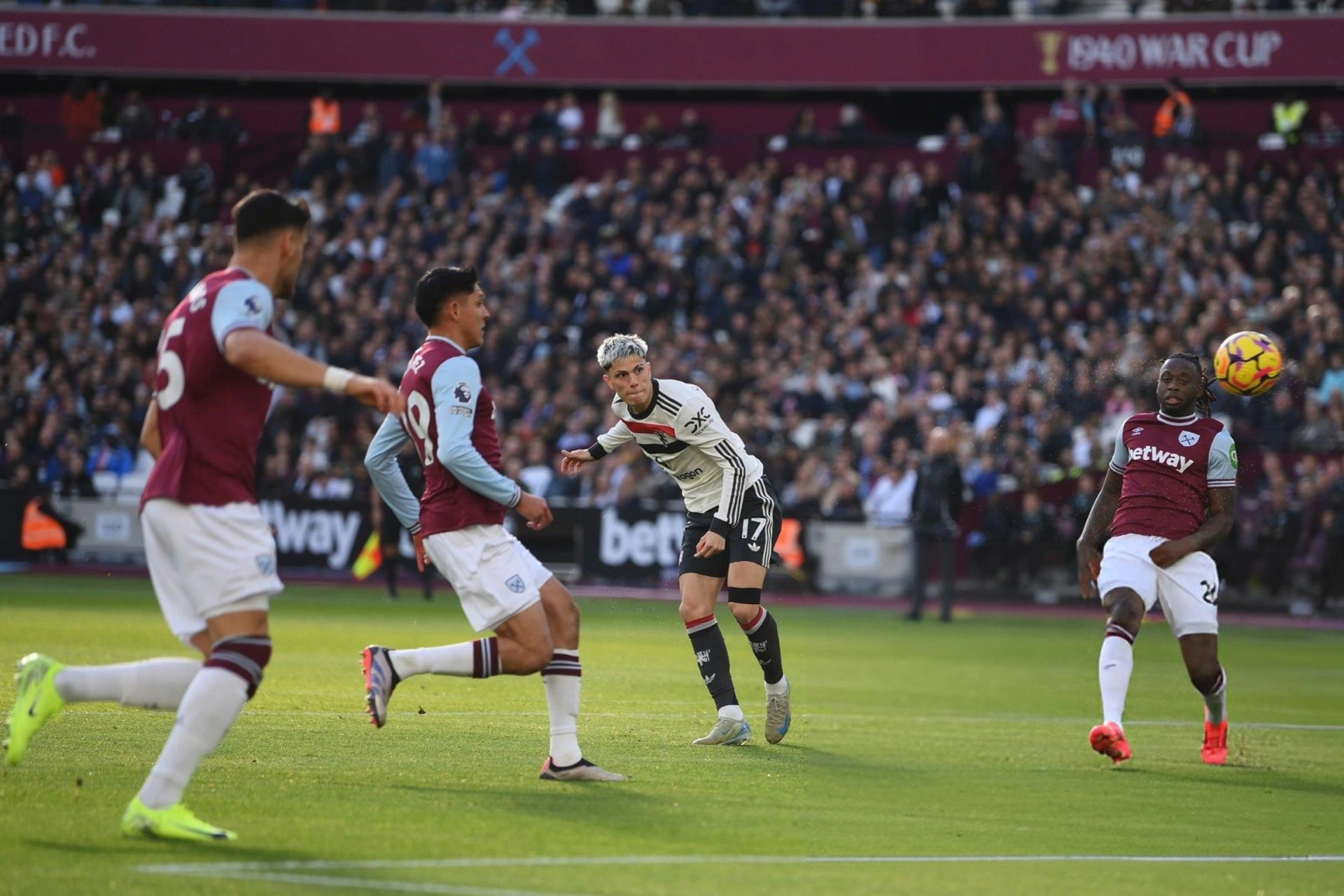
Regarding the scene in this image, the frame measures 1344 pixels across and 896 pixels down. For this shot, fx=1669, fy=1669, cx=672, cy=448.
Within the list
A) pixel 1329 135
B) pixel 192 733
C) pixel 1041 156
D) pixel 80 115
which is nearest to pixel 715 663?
pixel 192 733

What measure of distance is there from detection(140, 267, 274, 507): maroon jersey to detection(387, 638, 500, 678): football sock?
1556 mm

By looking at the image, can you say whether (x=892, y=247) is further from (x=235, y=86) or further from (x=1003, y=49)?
(x=235, y=86)

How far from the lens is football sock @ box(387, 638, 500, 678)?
785cm

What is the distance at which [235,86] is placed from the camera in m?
36.0

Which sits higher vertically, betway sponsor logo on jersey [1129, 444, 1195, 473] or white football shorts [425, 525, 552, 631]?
betway sponsor logo on jersey [1129, 444, 1195, 473]

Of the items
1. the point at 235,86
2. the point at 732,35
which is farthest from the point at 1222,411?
the point at 235,86

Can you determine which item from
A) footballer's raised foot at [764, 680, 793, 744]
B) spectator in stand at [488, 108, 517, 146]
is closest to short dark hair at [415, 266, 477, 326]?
footballer's raised foot at [764, 680, 793, 744]

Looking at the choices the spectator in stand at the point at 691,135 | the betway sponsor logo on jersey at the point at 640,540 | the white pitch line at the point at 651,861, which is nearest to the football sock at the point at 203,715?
the white pitch line at the point at 651,861

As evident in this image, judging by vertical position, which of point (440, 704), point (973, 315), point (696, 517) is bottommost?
point (440, 704)

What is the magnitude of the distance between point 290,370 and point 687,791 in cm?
307

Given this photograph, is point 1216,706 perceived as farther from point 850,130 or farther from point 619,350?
point 850,130

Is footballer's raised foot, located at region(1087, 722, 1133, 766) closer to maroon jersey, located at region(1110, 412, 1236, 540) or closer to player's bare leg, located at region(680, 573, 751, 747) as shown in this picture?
maroon jersey, located at region(1110, 412, 1236, 540)

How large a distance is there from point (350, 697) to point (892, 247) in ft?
62.7

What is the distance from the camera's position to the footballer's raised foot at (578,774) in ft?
26.8
